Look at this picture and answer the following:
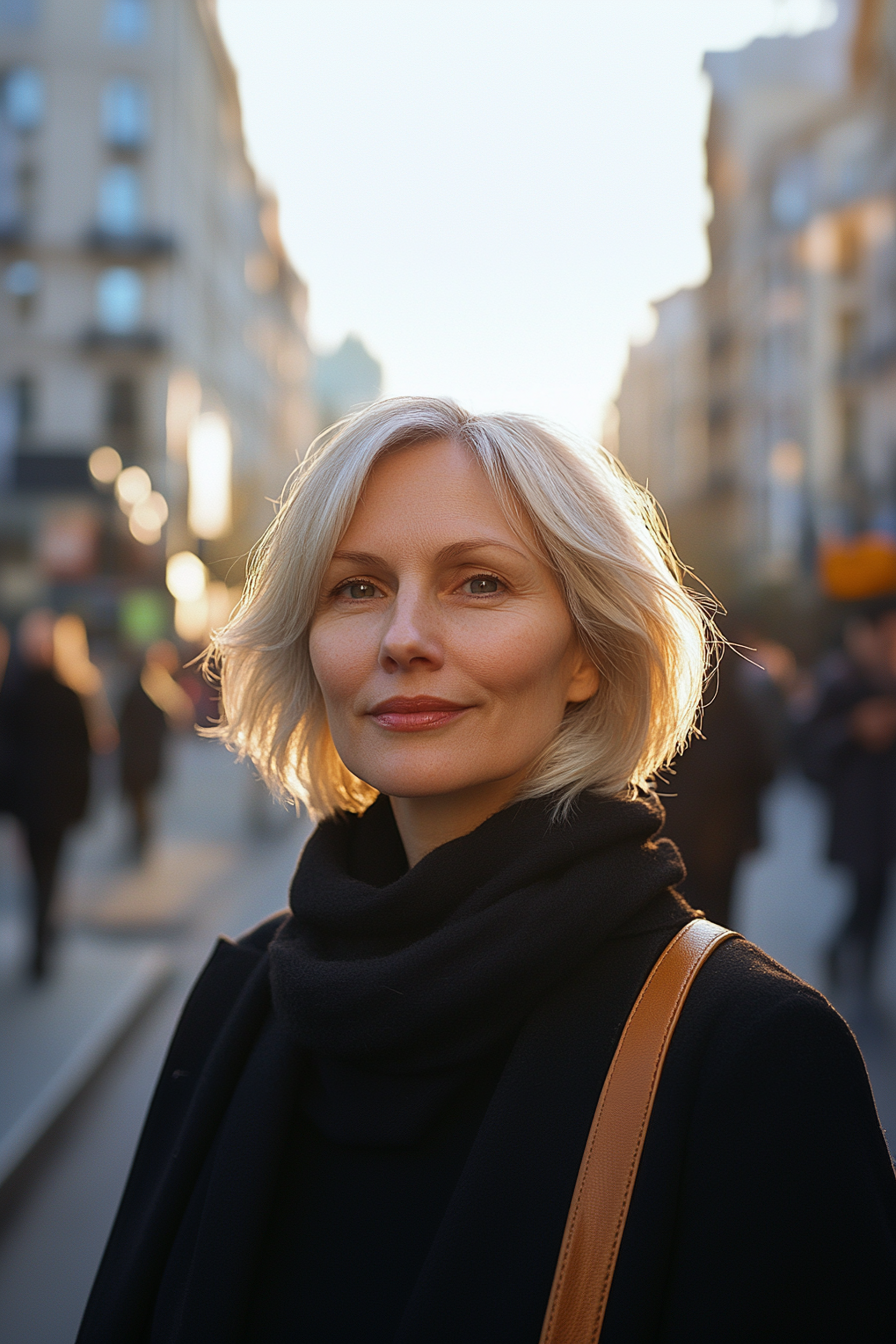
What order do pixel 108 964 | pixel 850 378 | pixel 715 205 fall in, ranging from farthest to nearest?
pixel 715 205, pixel 850 378, pixel 108 964

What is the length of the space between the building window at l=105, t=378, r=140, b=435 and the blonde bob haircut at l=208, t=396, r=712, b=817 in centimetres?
4431

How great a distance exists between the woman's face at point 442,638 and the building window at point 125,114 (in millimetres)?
46415

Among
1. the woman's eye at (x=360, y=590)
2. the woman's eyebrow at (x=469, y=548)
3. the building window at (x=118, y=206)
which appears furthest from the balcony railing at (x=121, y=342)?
the woman's eyebrow at (x=469, y=548)

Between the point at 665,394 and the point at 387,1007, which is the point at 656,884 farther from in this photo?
the point at 665,394

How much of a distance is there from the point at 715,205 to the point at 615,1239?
63.5 metres

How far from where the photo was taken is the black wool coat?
4.35 ft

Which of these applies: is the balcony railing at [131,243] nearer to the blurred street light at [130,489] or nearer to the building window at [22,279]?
the building window at [22,279]

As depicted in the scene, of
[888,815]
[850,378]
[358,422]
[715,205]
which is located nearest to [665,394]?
[715,205]

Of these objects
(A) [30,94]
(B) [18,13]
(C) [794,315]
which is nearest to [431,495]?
(C) [794,315]

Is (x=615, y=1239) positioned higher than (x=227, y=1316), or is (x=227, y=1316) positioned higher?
(x=615, y=1239)

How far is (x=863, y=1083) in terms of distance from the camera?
1406 mm

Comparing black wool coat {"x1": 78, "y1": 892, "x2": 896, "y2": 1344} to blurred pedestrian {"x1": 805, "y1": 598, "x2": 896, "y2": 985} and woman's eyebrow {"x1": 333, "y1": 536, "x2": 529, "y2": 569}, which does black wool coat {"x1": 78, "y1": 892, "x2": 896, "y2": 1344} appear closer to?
woman's eyebrow {"x1": 333, "y1": 536, "x2": 529, "y2": 569}

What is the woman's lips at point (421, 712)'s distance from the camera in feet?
5.48

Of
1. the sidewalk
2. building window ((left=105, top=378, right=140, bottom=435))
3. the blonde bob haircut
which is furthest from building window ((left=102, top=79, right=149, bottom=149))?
the blonde bob haircut
